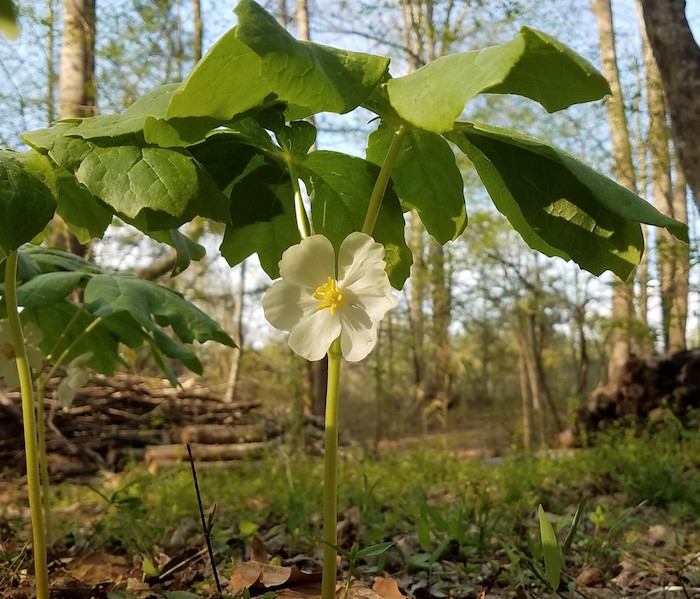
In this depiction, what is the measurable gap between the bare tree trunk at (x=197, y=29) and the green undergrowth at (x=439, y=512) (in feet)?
16.0

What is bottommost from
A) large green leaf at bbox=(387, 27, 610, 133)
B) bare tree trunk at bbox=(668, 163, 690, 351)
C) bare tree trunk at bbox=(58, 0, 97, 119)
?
→ large green leaf at bbox=(387, 27, 610, 133)

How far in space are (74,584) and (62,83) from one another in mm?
4837

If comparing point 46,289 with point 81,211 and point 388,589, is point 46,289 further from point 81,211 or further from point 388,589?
point 388,589

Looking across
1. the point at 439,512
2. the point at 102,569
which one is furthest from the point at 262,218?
the point at 439,512

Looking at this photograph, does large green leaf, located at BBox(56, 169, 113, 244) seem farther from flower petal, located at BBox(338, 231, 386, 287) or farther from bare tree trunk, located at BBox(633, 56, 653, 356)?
bare tree trunk, located at BBox(633, 56, 653, 356)

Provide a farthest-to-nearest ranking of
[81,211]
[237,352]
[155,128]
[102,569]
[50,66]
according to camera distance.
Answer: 1. [237,352]
2. [50,66]
3. [102,569]
4. [81,211]
5. [155,128]

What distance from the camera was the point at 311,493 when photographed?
2.45 metres

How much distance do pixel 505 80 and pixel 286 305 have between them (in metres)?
0.36

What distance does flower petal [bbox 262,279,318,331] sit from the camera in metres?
0.75

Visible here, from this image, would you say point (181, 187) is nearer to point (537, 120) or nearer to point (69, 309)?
point (69, 309)

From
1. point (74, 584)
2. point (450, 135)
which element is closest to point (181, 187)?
point (450, 135)

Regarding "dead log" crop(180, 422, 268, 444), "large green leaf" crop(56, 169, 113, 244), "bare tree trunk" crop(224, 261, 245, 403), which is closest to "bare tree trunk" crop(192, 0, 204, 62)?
"bare tree trunk" crop(224, 261, 245, 403)

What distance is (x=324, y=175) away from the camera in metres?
0.95

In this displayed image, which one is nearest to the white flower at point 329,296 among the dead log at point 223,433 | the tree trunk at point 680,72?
the tree trunk at point 680,72
